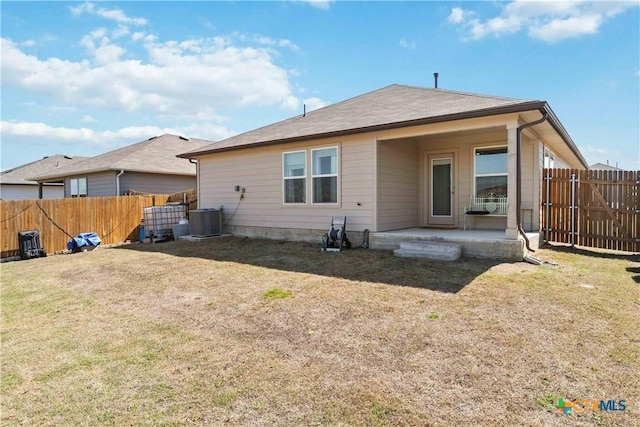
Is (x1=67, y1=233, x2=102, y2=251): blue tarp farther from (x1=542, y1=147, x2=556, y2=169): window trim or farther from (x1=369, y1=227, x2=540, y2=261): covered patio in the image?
(x1=542, y1=147, x2=556, y2=169): window trim

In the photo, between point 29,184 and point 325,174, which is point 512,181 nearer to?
point 325,174

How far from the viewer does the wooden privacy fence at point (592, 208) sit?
7477mm

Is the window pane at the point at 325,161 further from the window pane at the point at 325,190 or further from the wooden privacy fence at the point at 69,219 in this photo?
the wooden privacy fence at the point at 69,219

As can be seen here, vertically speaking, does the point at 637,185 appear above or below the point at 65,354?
above

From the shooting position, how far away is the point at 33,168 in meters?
23.9

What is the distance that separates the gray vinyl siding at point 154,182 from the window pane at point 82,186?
11.9ft

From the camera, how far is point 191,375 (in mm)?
2801

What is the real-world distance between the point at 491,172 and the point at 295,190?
4.86 m

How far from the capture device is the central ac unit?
1080cm

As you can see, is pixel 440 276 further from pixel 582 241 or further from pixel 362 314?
pixel 582 241

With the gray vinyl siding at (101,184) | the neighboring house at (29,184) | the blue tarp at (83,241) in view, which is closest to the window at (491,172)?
the blue tarp at (83,241)

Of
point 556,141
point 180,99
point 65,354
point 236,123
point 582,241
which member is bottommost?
point 65,354

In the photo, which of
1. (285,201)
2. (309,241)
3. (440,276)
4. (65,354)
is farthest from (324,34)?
(65,354)

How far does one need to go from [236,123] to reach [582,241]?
15.5 m
